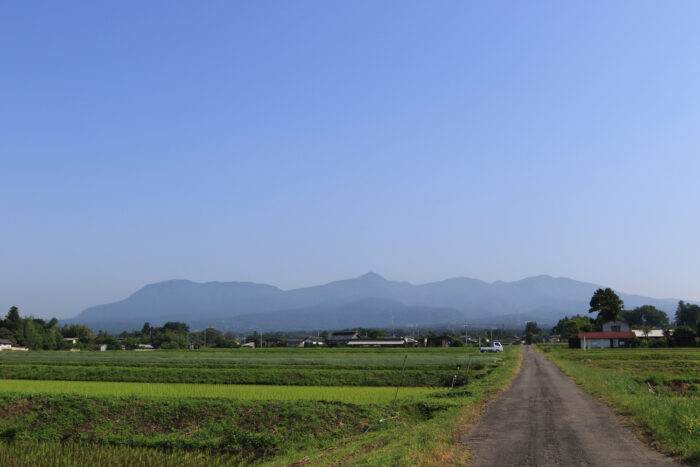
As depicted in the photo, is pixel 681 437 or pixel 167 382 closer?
pixel 681 437

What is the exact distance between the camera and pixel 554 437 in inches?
627

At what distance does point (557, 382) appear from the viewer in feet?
114

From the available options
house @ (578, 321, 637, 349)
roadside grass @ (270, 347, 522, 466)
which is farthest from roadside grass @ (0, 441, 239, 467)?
house @ (578, 321, 637, 349)

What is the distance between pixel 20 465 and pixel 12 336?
140m

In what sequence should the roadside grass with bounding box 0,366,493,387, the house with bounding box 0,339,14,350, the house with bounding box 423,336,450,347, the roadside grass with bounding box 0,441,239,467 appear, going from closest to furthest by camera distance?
the roadside grass with bounding box 0,441,239,467 < the roadside grass with bounding box 0,366,493,387 < the house with bounding box 0,339,14,350 < the house with bounding box 423,336,450,347

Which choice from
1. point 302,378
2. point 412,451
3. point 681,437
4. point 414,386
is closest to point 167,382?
point 302,378

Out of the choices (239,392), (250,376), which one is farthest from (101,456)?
(250,376)

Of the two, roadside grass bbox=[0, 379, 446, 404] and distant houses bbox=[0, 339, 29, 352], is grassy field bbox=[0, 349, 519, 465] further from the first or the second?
distant houses bbox=[0, 339, 29, 352]

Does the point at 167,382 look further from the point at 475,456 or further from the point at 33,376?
the point at 475,456

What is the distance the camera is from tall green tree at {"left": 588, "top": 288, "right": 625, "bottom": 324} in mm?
126062

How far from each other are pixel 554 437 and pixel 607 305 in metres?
124

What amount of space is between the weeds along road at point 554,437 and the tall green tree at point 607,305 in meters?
113

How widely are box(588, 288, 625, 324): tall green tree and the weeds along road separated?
113m

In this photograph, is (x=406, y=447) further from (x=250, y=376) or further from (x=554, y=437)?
(x=250, y=376)
